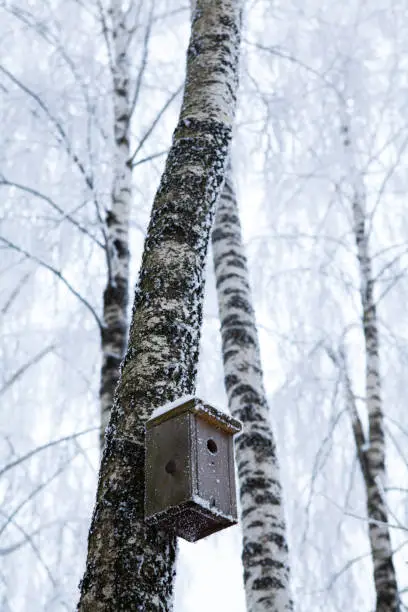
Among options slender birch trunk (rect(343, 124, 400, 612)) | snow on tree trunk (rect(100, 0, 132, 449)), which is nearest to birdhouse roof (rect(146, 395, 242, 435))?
snow on tree trunk (rect(100, 0, 132, 449))

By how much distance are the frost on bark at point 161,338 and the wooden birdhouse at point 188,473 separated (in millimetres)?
42

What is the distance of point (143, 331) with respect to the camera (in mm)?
2105

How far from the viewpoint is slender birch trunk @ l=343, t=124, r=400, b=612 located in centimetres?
540

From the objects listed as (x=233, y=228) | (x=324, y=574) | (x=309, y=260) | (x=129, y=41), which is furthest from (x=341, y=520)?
(x=129, y=41)

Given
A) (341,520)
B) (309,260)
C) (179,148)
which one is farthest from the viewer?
(309,260)

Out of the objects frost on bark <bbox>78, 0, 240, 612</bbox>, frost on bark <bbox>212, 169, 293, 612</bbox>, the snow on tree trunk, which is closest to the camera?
frost on bark <bbox>78, 0, 240, 612</bbox>

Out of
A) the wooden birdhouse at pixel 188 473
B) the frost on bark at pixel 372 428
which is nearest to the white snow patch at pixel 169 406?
the wooden birdhouse at pixel 188 473

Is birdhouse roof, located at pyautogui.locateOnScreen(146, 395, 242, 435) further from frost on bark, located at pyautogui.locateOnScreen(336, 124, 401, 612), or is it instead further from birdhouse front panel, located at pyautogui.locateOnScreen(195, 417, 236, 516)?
frost on bark, located at pyautogui.locateOnScreen(336, 124, 401, 612)

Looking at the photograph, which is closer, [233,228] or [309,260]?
[233,228]

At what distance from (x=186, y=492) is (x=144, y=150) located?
6145 mm

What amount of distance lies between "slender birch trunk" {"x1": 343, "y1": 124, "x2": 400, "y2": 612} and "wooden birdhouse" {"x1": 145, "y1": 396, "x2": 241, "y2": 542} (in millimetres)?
2910

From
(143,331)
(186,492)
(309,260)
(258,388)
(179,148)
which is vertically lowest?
(186,492)

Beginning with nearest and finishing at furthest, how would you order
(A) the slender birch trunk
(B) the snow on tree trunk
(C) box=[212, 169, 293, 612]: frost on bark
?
(C) box=[212, 169, 293, 612]: frost on bark → (B) the snow on tree trunk → (A) the slender birch trunk

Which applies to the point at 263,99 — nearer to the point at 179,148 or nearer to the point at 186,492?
the point at 179,148
